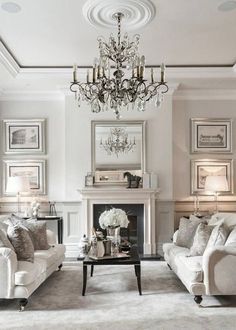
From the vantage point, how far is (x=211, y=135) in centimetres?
718

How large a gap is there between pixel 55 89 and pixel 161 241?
3477 millimetres

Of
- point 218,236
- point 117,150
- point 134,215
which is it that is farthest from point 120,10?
point 134,215

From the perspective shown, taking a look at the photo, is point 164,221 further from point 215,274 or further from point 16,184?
point 215,274

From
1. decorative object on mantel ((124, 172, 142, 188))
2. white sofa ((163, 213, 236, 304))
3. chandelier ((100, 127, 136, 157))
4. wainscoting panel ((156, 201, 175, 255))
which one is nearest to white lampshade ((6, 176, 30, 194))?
chandelier ((100, 127, 136, 157))

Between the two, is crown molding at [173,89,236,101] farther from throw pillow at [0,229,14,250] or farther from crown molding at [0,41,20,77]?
throw pillow at [0,229,14,250]

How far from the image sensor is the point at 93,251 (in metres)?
4.54

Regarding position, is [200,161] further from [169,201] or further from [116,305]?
[116,305]

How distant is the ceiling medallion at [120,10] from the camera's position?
3.94 m

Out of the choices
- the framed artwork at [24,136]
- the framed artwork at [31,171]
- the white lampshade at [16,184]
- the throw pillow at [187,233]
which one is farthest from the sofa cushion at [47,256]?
the framed artwork at [24,136]

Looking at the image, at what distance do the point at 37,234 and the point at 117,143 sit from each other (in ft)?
8.60

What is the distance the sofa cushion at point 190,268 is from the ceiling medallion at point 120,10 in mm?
2805

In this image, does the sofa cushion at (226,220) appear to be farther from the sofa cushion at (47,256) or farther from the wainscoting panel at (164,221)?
the sofa cushion at (47,256)

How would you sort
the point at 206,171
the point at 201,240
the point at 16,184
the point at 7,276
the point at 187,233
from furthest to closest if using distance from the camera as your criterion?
the point at 206,171 → the point at 16,184 → the point at 187,233 → the point at 201,240 → the point at 7,276

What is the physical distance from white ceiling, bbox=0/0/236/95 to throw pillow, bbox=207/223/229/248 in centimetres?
244
